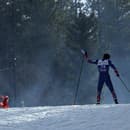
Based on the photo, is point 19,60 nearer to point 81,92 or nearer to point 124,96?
point 81,92

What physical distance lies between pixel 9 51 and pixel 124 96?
12548mm

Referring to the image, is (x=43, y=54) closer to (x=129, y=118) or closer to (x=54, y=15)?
(x=54, y=15)

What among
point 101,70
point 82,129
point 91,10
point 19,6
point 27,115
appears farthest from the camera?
point 91,10

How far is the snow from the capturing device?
11812 millimetres

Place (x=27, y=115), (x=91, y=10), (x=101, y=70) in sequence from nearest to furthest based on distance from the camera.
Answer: (x=27, y=115), (x=101, y=70), (x=91, y=10)

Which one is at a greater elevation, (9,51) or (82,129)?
(82,129)

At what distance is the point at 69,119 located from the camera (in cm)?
1270

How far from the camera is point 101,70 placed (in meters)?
18.5

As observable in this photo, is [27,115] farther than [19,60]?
No

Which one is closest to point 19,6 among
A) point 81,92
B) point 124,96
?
point 81,92

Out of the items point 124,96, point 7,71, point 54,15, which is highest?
point 54,15

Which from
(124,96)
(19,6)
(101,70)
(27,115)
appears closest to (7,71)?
(19,6)

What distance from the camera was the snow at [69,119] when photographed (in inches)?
465

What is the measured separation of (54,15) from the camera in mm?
56281
